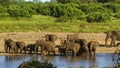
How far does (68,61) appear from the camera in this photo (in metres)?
23.9

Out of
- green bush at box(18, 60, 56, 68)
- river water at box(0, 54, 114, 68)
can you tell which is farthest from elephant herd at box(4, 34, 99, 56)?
green bush at box(18, 60, 56, 68)

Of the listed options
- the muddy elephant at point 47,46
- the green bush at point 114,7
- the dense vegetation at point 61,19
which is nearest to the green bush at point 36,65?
the muddy elephant at point 47,46

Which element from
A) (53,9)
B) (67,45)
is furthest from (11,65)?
(53,9)

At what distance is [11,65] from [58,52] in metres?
5.77

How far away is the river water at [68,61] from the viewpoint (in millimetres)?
22141

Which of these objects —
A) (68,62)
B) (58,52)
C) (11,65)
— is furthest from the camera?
(58,52)

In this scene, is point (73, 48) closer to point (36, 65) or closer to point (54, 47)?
point (54, 47)

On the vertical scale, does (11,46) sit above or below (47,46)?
below

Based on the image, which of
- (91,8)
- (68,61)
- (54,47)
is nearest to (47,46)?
(54,47)

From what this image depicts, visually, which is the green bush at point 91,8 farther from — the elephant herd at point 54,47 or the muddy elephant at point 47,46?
the muddy elephant at point 47,46

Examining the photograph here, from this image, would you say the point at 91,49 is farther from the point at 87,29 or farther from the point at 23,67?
the point at 87,29

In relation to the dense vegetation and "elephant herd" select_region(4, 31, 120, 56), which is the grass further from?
"elephant herd" select_region(4, 31, 120, 56)

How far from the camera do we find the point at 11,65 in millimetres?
→ 22125

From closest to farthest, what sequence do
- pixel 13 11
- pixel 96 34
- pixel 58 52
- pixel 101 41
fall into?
1. pixel 58 52
2. pixel 101 41
3. pixel 96 34
4. pixel 13 11
